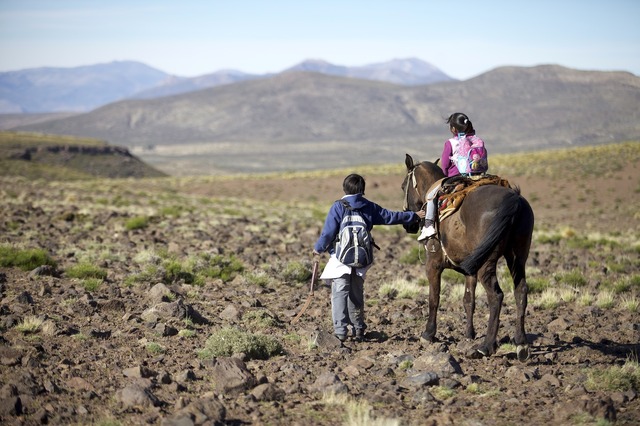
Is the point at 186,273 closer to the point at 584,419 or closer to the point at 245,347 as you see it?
the point at 245,347

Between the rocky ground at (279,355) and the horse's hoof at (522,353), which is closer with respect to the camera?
the rocky ground at (279,355)

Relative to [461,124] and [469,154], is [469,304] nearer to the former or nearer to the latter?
[469,154]

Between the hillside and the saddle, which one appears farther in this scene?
the hillside

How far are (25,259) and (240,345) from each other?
6123mm

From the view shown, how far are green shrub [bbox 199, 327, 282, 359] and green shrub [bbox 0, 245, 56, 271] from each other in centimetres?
542

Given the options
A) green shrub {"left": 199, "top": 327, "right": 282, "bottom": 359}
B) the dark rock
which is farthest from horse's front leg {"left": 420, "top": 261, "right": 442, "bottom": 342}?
the dark rock

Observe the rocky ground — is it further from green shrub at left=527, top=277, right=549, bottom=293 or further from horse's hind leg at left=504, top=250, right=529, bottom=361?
green shrub at left=527, top=277, right=549, bottom=293

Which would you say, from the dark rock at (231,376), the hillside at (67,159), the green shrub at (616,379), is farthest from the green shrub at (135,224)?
the hillside at (67,159)

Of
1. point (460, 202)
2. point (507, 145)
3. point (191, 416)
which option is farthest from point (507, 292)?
point (507, 145)

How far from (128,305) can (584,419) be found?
6282 mm

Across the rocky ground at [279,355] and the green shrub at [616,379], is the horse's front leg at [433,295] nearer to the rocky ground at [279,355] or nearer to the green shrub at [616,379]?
the rocky ground at [279,355]

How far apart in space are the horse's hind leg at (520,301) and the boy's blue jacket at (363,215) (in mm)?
1277

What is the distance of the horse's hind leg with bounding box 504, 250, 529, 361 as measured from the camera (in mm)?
7359

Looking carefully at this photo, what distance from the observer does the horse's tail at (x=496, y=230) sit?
7.28 metres
